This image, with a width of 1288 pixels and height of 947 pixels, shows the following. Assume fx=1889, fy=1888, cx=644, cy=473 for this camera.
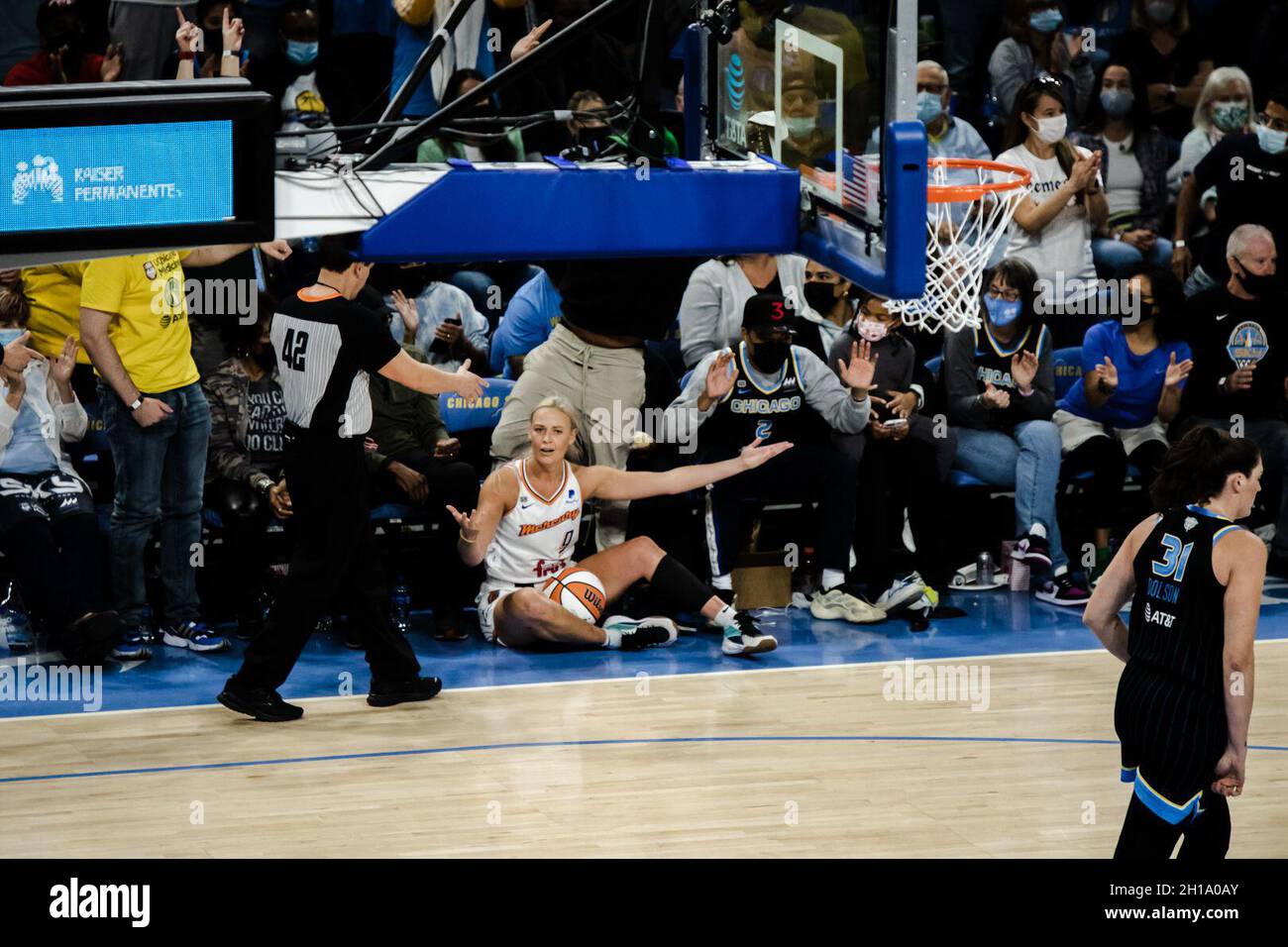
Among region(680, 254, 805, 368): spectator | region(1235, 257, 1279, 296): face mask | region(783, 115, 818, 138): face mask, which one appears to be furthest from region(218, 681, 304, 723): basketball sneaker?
region(1235, 257, 1279, 296): face mask

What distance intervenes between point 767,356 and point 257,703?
323cm

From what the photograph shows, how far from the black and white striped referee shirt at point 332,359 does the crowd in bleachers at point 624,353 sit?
28.2 inches

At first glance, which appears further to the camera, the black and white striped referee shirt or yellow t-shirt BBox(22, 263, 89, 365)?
yellow t-shirt BBox(22, 263, 89, 365)

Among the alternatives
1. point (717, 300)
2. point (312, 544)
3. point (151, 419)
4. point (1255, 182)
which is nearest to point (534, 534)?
point (312, 544)

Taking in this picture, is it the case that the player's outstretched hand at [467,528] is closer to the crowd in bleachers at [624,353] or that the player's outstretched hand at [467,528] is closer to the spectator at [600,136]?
the crowd in bleachers at [624,353]

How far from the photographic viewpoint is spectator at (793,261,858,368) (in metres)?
10.2

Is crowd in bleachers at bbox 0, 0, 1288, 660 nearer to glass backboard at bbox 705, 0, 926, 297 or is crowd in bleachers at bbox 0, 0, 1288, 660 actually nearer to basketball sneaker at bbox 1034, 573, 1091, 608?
basketball sneaker at bbox 1034, 573, 1091, 608

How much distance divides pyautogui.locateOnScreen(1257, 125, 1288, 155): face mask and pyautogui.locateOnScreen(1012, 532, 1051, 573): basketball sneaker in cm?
291

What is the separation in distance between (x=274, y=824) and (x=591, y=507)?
3.57m

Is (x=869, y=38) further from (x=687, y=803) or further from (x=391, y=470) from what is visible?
(x=391, y=470)

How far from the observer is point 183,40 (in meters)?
8.94

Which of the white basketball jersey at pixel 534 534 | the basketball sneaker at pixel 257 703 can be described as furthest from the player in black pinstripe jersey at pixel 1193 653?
the white basketball jersey at pixel 534 534

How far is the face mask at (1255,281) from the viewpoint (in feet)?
34.7
